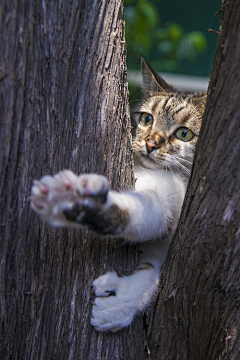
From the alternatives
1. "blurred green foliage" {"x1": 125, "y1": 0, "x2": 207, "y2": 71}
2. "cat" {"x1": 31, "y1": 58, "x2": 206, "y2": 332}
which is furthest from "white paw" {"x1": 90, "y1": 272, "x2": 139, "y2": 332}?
"blurred green foliage" {"x1": 125, "y1": 0, "x2": 207, "y2": 71}

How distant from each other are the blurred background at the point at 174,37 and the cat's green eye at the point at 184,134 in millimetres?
926

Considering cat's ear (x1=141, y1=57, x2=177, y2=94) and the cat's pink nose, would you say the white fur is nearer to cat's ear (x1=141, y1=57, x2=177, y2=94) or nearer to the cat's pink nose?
the cat's pink nose

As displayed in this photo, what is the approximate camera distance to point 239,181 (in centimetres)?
93

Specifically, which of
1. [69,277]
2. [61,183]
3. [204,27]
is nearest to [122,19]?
[61,183]

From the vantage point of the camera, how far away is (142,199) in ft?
4.37

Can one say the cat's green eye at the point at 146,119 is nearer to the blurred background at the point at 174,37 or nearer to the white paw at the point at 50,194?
the blurred background at the point at 174,37

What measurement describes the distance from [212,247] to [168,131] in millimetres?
962

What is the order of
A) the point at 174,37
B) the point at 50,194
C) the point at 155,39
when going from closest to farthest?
1. the point at 50,194
2. the point at 174,37
3. the point at 155,39

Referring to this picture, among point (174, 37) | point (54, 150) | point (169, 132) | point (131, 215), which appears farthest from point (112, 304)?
point (174, 37)

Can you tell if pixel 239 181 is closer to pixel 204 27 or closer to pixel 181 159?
pixel 181 159

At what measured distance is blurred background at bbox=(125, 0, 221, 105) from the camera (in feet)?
9.47

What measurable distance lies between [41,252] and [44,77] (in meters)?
0.59

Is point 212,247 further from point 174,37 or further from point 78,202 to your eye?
point 174,37

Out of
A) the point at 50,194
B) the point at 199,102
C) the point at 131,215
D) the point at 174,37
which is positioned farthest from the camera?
the point at 174,37
